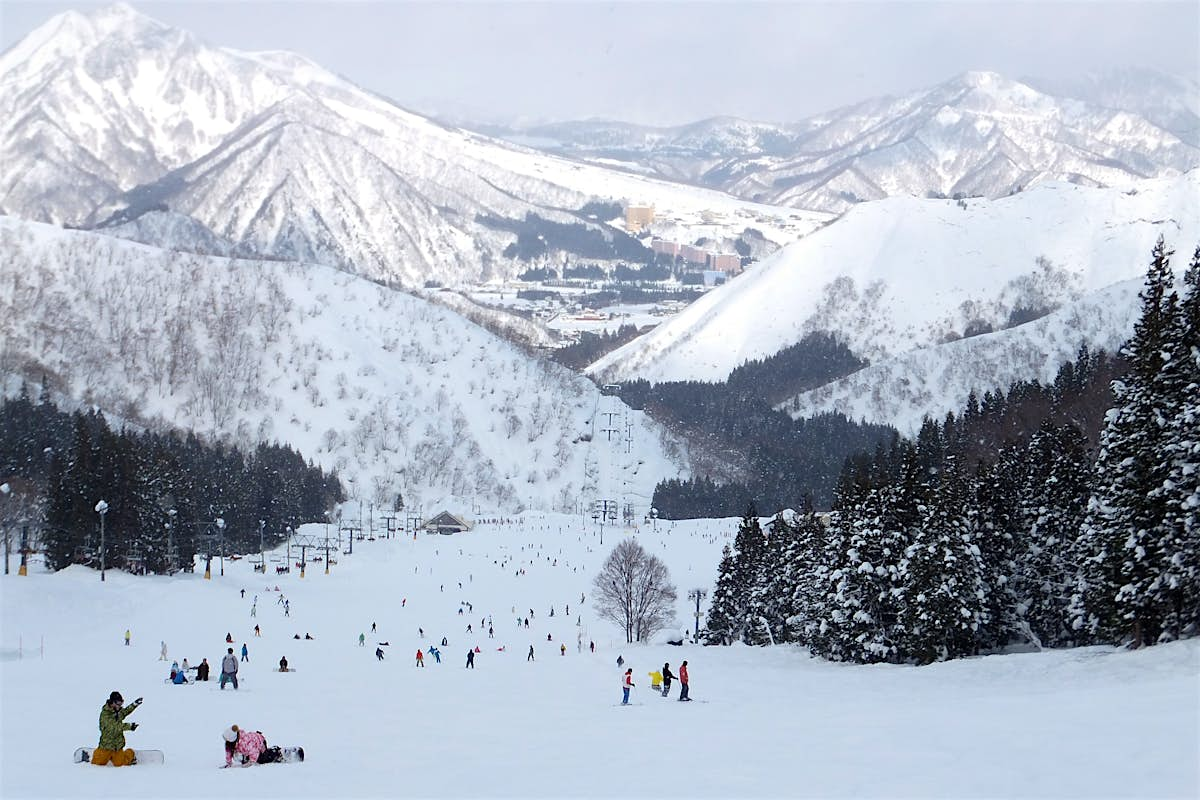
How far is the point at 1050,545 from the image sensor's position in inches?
1556

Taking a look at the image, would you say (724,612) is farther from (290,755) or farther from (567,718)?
(290,755)

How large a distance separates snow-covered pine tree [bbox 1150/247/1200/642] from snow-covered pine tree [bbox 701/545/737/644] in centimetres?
2998

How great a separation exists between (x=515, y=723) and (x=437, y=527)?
11578cm

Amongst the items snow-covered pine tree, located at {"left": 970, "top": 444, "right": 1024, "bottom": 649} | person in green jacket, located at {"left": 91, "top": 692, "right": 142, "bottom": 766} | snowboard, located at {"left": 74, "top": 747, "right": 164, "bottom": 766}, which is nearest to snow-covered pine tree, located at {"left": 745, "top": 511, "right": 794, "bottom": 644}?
snow-covered pine tree, located at {"left": 970, "top": 444, "right": 1024, "bottom": 649}

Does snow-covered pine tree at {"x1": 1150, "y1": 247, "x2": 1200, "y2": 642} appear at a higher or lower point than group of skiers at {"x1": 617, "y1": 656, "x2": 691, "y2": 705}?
higher

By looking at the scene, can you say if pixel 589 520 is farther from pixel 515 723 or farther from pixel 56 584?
pixel 515 723

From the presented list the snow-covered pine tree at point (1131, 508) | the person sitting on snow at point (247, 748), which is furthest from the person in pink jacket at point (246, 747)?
the snow-covered pine tree at point (1131, 508)

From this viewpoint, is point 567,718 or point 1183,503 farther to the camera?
point 1183,503

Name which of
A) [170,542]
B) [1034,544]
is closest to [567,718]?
[1034,544]

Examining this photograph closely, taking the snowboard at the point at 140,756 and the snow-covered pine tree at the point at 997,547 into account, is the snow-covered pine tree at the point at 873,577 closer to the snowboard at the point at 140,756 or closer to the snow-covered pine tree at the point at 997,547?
the snow-covered pine tree at the point at 997,547

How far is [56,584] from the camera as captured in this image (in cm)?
4891

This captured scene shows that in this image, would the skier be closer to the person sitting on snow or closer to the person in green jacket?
the person sitting on snow

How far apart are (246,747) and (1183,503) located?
20.6 metres

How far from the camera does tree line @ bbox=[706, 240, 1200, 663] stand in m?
29.5
